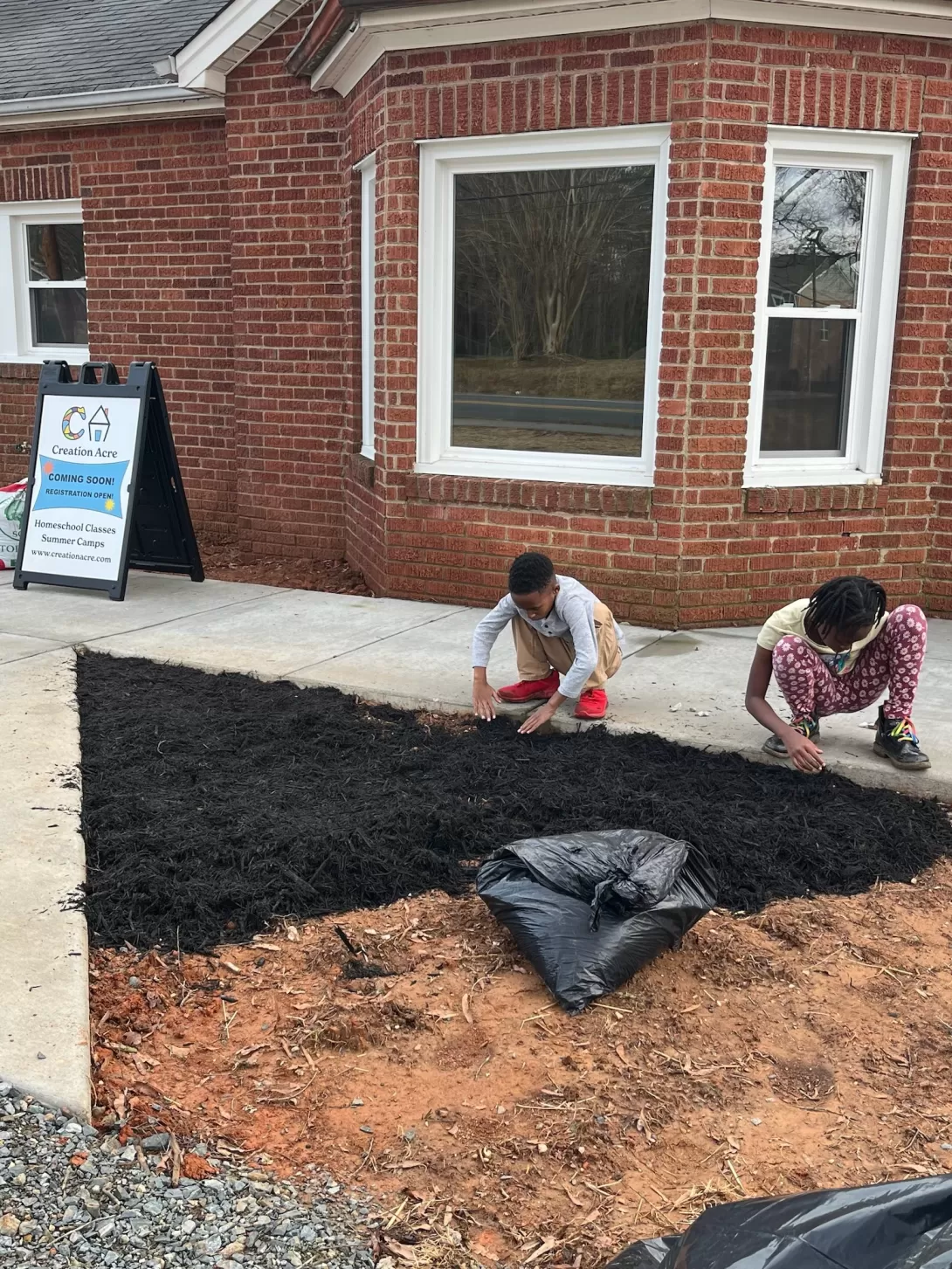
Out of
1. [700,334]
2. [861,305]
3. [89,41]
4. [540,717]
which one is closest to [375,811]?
[540,717]

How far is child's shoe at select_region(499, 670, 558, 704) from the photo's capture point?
5.64 m

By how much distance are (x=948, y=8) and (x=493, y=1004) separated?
613cm

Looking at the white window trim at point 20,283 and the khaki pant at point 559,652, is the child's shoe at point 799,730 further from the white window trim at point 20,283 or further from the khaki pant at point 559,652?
the white window trim at point 20,283

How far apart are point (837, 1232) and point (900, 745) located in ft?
11.2

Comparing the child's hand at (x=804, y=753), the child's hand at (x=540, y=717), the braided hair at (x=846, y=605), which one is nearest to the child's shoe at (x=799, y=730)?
the child's hand at (x=804, y=753)

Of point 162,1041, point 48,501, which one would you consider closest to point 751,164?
point 48,501

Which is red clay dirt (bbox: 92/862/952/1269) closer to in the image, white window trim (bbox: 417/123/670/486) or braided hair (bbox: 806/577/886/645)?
braided hair (bbox: 806/577/886/645)

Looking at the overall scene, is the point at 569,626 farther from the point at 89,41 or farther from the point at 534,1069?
the point at 89,41

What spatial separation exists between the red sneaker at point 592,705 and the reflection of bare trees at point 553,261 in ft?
8.62

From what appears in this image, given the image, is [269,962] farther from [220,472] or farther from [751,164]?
[220,472]

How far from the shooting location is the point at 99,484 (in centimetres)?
805

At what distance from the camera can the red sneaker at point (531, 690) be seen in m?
5.64

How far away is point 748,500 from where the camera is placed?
23.1 feet

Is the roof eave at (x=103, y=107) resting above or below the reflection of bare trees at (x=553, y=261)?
above
